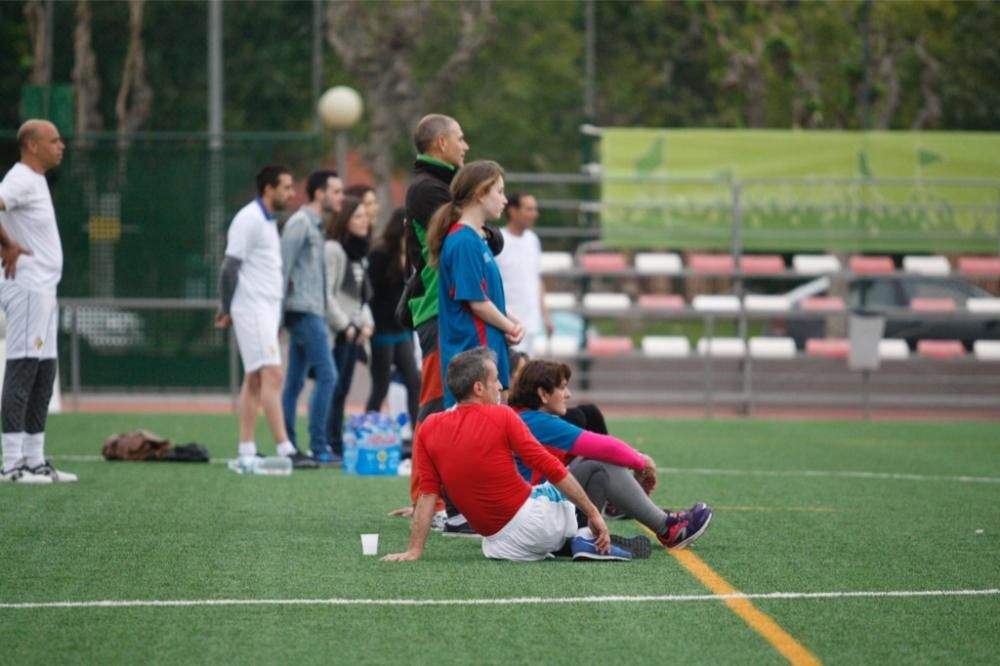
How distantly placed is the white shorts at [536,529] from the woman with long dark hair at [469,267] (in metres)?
0.89

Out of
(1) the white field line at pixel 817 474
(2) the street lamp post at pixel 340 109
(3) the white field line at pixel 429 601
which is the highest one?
(2) the street lamp post at pixel 340 109

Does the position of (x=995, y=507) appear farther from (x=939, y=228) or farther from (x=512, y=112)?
(x=512, y=112)

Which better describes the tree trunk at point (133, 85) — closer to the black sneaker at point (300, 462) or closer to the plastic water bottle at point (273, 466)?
the black sneaker at point (300, 462)

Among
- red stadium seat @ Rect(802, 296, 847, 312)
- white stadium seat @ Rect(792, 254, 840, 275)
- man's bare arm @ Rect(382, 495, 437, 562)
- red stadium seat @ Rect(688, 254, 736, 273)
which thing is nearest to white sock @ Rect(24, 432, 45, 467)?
man's bare arm @ Rect(382, 495, 437, 562)

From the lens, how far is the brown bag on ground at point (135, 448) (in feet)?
43.1

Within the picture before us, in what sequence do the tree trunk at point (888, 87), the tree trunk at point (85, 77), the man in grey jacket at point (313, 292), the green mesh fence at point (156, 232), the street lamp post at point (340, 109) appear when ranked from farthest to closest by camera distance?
the tree trunk at point (888, 87) → the street lamp post at point (340, 109) → the tree trunk at point (85, 77) → the green mesh fence at point (156, 232) → the man in grey jacket at point (313, 292)

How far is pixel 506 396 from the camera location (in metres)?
8.76

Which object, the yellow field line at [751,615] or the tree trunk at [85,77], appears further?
the tree trunk at [85,77]

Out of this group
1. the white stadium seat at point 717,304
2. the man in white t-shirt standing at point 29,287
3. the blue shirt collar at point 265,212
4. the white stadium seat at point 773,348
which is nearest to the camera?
the man in white t-shirt standing at point 29,287

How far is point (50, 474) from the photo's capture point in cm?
1130

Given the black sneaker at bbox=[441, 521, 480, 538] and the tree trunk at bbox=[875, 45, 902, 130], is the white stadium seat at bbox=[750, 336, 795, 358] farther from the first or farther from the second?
the tree trunk at bbox=[875, 45, 902, 130]

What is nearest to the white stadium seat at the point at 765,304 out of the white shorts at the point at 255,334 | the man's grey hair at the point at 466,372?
the white shorts at the point at 255,334

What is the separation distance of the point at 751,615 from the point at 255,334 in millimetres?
6022

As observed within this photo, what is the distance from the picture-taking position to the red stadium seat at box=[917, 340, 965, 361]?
21.0 m
